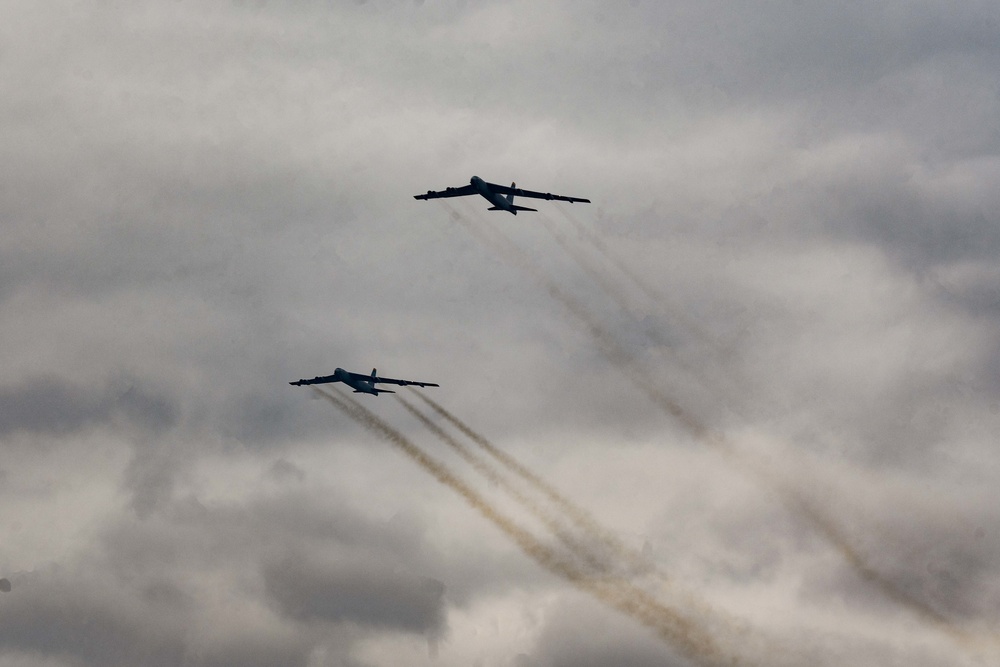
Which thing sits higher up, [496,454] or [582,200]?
[582,200]

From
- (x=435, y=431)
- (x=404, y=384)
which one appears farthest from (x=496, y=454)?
(x=404, y=384)

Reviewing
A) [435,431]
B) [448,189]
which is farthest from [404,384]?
[448,189]

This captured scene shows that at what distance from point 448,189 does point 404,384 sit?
36.2 meters

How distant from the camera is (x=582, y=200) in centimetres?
16675

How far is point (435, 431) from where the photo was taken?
7303 inches

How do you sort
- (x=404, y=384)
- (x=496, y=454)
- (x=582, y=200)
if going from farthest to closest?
1. (x=404, y=384)
2. (x=496, y=454)
3. (x=582, y=200)

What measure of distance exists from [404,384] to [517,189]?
41.8 metres

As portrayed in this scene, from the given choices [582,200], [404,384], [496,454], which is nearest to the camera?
[582,200]

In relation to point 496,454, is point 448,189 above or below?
above

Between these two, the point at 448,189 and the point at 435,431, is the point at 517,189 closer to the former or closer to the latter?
the point at 448,189

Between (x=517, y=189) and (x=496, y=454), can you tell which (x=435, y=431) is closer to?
(x=496, y=454)

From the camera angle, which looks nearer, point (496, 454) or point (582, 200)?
point (582, 200)

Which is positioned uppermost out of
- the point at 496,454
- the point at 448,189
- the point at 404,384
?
the point at 448,189

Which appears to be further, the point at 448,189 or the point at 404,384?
the point at 404,384
